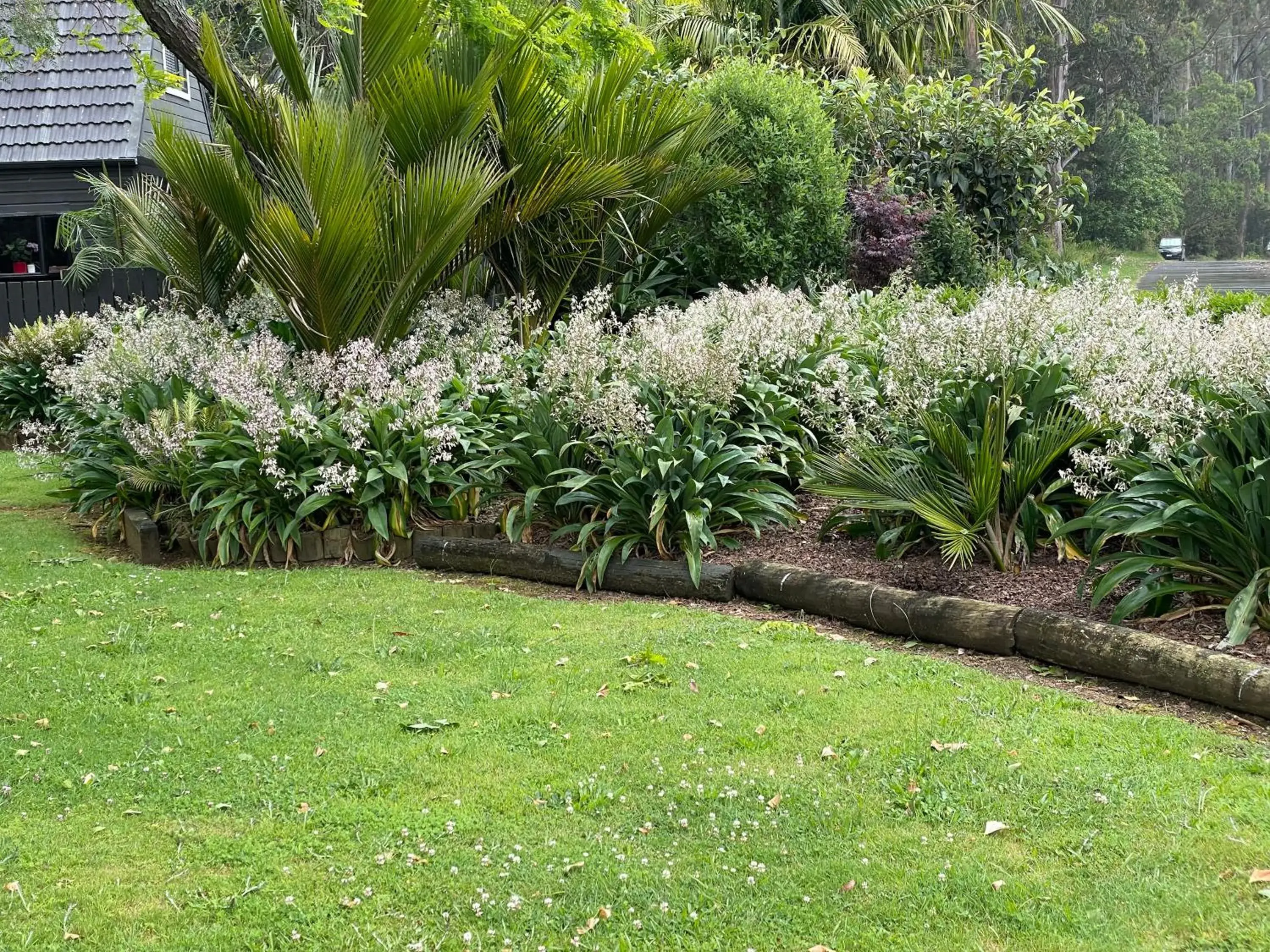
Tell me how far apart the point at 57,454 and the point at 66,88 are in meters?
10.9

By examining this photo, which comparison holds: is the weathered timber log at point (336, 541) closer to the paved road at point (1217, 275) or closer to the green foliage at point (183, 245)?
the green foliage at point (183, 245)

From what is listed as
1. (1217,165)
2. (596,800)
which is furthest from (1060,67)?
(596,800)

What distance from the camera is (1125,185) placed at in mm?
42281

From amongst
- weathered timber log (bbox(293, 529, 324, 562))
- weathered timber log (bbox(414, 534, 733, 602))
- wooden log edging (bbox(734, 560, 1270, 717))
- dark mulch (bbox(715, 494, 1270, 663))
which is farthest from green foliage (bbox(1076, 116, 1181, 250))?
wooden log edging (bbox(734, 560, 1270, 717))

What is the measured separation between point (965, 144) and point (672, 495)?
908cm

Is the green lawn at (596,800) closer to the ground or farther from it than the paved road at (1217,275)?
closer to the ground

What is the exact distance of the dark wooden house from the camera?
1770cm

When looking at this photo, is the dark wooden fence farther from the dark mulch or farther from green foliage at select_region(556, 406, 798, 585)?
the dark mulch

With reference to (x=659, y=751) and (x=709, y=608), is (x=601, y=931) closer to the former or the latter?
(x=659, y=751)

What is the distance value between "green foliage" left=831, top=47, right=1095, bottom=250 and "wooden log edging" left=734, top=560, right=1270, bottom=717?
8.54m

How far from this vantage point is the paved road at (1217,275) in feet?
64.0

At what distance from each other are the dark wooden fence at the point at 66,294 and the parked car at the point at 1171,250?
3747 cm

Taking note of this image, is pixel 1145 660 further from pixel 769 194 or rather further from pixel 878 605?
pixel 769 194

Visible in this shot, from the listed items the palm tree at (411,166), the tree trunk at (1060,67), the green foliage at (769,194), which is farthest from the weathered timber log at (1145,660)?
the tree trunk at (1060,67)
